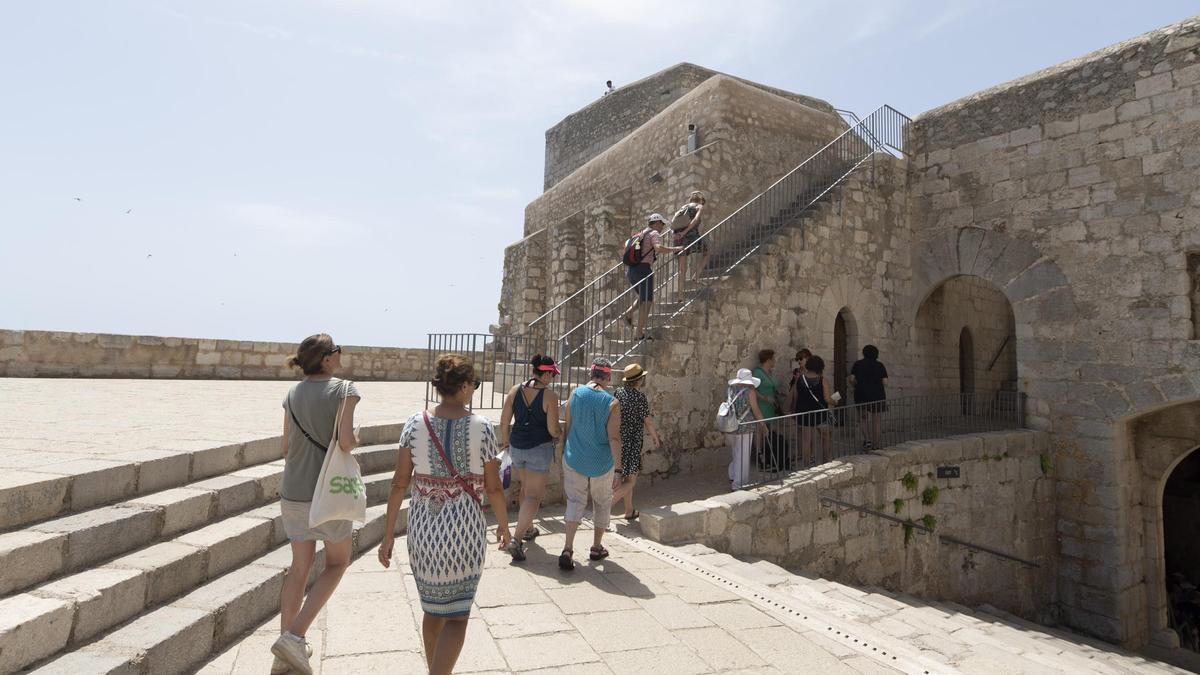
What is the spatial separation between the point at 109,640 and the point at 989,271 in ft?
38.4

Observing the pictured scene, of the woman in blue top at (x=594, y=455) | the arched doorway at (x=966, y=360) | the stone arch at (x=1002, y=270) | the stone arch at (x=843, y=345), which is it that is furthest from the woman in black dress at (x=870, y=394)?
the arched doorway at (x=966, y=360)

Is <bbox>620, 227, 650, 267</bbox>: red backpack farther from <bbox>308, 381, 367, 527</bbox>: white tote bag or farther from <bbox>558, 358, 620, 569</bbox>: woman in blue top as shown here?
<bbox>308, 381, 367, 527</bbox>: white tote bag

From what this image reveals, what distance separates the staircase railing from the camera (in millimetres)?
8422

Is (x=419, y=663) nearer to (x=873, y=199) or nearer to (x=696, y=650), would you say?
(x=696, y=650)

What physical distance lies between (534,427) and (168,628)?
8.89ft

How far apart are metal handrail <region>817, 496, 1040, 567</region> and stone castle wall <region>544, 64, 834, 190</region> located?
35.7 feet

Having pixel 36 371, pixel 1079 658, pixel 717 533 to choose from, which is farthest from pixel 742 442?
pixel 36 371

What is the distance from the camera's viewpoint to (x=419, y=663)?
316 centimetres

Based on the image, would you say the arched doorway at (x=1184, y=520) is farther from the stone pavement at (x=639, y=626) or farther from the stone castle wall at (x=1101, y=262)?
the stone pavement at (x=639, y=626)

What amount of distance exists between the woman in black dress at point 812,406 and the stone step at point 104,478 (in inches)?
229

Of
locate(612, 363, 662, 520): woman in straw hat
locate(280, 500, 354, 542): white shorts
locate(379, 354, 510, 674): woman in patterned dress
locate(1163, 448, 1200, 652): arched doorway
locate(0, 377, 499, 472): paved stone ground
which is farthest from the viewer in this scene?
locate(1163, 448, 1200, 652): arched doorway

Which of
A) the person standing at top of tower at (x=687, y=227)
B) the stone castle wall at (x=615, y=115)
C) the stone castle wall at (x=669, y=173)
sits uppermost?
the stone castle wall at (x=615, y=115)

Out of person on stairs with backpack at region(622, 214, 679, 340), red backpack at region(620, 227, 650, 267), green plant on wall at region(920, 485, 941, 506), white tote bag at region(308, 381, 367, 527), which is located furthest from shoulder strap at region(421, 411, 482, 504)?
green plant on wall at region(920, 485, 941, 506)

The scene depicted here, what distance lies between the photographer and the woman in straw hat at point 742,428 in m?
6.61
